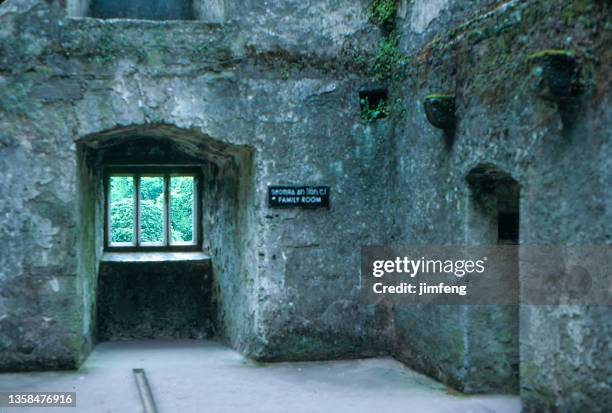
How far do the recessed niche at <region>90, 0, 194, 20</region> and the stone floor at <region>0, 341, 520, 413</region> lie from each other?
3.51 metres

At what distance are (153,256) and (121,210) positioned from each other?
36.7 inches

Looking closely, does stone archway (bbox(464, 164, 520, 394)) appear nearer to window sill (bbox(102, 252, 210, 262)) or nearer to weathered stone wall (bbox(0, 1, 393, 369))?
weathered stone wall (bbox(0, 1, 393, 369))

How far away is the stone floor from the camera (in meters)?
4.99

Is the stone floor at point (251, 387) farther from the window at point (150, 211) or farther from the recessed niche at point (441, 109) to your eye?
the window at point (150, 211)

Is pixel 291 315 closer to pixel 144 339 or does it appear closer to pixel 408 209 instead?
pixel 408 209

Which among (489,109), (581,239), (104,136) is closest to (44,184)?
(104,136)

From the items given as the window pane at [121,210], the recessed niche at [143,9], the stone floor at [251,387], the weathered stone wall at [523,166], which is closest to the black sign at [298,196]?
the weathered stone wall at [523,166]

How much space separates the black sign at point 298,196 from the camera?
21.3 feet

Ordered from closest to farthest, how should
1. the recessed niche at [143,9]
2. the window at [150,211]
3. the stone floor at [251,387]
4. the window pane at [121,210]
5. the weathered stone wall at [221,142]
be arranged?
the stone floor at [251,387]
the weathered stone wall at [221,142]
the recessed niche at [143,9]
the window at [150,211]
the window pane at [121,210]

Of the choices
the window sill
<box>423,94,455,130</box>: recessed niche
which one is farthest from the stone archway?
the window sill

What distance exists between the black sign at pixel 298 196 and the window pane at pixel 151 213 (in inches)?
122

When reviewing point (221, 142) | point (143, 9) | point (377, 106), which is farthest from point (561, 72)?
point (143, 9)

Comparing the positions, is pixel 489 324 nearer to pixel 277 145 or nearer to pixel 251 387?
pixel 251 387

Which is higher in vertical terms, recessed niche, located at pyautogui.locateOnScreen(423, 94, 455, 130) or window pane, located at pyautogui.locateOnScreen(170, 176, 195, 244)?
recessed niche, located at pyautogui.locateOnScreen(423, 94, 455, 130)
